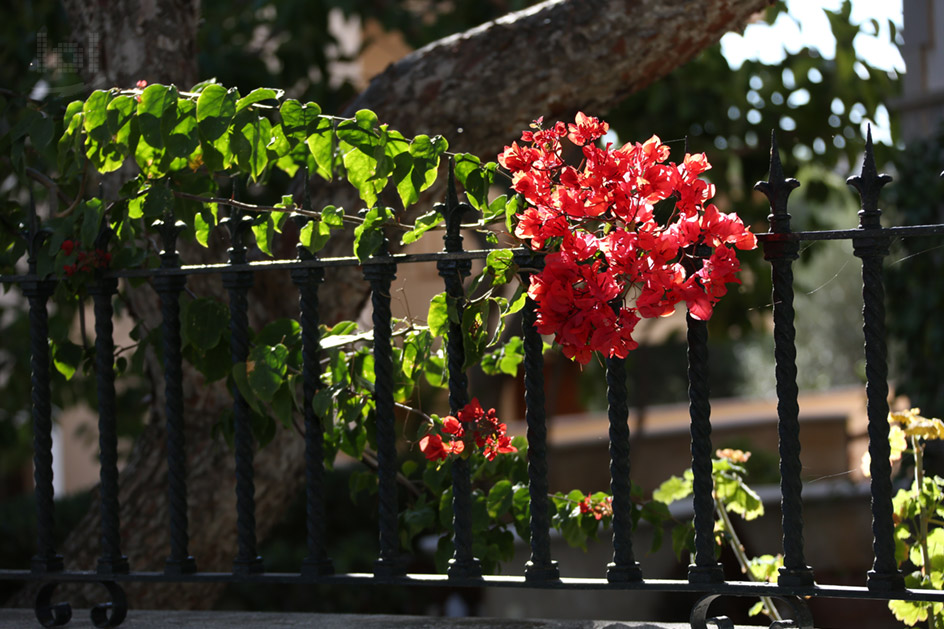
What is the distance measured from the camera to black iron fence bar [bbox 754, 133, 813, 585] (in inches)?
81.7

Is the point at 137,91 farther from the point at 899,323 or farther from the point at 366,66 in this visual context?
the point at 366,66

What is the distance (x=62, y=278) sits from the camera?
2.59 metres

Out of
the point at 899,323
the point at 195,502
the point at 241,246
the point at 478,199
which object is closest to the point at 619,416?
the point at 478,199

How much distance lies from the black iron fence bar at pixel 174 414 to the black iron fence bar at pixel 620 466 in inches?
42.2

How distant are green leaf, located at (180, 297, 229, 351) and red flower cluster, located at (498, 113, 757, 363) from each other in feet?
2.98

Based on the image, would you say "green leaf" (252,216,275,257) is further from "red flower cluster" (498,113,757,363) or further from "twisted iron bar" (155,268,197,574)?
"red flower cluster" (498,113,757,363)

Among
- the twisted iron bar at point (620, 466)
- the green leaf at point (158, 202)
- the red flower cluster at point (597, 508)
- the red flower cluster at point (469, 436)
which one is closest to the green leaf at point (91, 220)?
the green leaf at point (158, 202)

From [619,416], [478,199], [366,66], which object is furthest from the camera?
[366,66]

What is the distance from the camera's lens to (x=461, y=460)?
7.64 ft

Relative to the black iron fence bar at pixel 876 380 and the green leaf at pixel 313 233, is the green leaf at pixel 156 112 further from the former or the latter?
the black iron fence bar at pixel 876 380

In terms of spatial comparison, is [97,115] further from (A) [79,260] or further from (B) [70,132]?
(A) [79,260]

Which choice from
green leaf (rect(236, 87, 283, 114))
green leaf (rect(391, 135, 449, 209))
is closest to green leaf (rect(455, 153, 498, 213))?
green leaf (rect(391, 135, 449, 209))

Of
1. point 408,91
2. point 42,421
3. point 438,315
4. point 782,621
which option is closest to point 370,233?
point 438,315

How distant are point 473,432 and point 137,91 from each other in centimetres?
115
